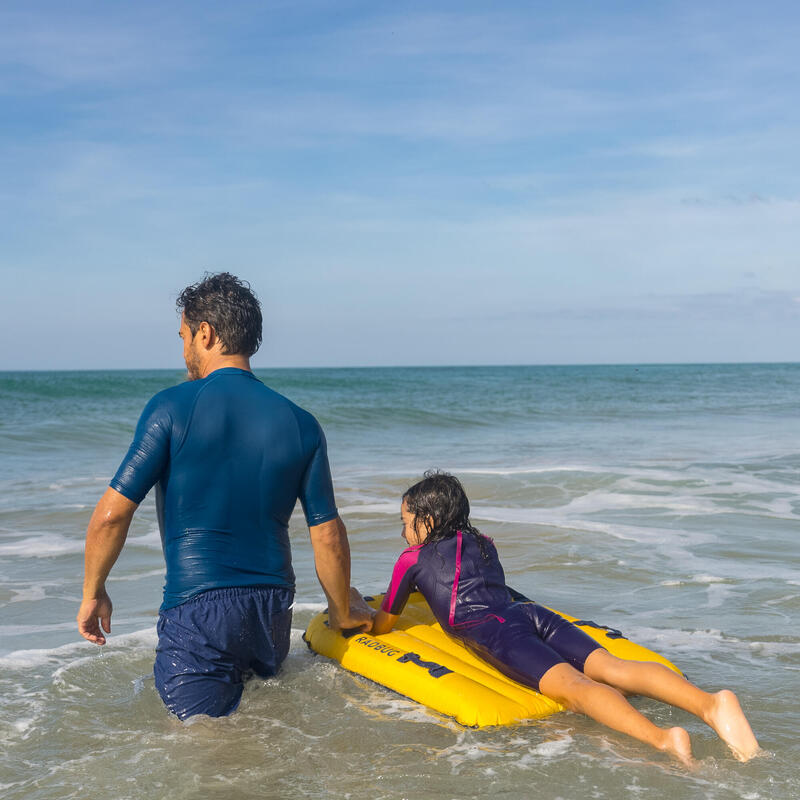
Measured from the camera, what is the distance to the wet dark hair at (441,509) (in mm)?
4367

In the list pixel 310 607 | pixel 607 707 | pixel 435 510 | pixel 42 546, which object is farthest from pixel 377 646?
pixel 42 546

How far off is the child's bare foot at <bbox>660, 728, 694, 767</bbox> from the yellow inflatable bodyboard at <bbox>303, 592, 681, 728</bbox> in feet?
1.91

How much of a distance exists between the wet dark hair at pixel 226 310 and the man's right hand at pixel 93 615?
1088 mm

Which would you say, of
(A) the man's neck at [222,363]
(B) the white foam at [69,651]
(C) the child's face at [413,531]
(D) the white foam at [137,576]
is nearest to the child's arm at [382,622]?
(C) the child's face at [413,531]

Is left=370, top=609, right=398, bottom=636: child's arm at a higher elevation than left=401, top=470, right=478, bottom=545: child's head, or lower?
lower

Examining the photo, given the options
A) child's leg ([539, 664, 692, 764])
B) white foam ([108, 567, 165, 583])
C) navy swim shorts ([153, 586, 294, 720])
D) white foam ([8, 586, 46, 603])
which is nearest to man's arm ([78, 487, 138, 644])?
navy swim shorts ([153, 586, 294, 720])

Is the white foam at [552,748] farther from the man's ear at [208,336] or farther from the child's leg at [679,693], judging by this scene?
the man's ear at [208,336]

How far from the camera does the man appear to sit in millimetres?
3430

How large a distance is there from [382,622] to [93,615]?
1.53 m

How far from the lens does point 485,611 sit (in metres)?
4.16

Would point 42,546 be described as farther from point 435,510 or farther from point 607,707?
point 607,707

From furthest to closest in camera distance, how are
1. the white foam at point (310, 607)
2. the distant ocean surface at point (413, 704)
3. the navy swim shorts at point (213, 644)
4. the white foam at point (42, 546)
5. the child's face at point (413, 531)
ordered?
the white foam at point (42, 546), the white foam at point (310, 607), the child's face at point (413, 531), the navy swim shorts at point (213, 644), the distant ocean surface at point (413, 704)

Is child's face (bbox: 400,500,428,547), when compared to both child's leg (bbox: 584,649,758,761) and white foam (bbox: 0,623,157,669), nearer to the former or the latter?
child's leg (bbox: 584,649,758,761)

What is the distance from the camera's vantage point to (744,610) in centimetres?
559
